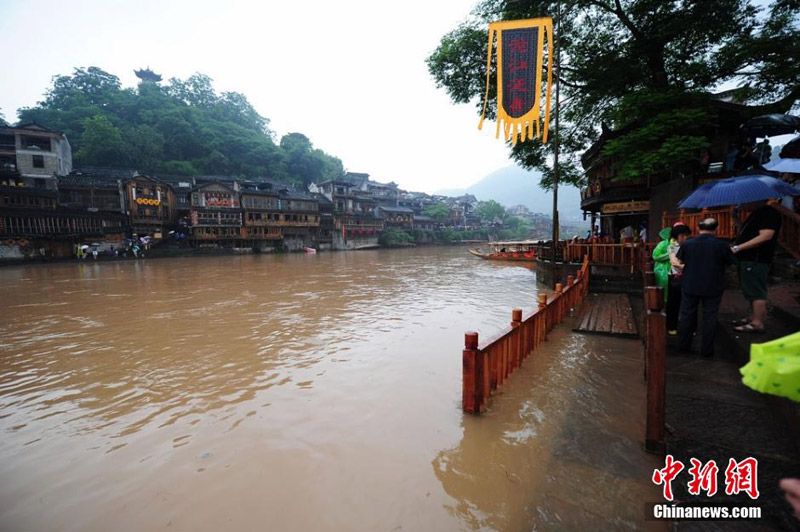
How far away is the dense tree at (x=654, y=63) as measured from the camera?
36.6 feet

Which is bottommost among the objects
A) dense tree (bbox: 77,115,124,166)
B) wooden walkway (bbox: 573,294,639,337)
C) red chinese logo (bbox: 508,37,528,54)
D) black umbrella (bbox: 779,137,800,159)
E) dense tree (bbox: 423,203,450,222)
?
wooden walkway (bbox: 573,294,639,337)

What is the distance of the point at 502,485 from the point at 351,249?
51.5 metres

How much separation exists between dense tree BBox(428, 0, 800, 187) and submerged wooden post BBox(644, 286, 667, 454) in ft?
33.8

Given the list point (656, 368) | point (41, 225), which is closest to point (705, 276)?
point (656, 368)

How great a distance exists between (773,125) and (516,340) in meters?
12.4

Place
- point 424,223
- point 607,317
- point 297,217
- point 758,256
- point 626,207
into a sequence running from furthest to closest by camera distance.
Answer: point 424,223
point 297,217
point 626,207
point 607,317
point 758,256

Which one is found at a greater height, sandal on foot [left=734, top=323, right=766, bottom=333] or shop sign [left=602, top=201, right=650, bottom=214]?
shop sign [left=602, top=201, right=650, bottom=214]

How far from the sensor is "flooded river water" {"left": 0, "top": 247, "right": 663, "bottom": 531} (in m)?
2.83

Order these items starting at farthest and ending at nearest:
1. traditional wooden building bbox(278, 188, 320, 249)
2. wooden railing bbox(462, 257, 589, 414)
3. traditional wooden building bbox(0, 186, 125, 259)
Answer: traditional wooden building bbox(278, 188, 320, 249) → traditional wooden building bbox(0, 186, 125, 259) → wooden railing bbox(462, 257, 589, 414)

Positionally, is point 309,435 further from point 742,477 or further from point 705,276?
point 705,276

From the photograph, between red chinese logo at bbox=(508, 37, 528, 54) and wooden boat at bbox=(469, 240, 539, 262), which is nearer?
red chinese logo at bbox=(508, 37, 528, 54)

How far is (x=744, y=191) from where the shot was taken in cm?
539

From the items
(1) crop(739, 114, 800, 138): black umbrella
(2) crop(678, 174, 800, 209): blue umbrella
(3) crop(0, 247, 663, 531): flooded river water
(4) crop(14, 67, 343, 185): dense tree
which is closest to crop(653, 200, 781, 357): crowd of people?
(2) crop(678, 174, 800, 209): blue umbrella

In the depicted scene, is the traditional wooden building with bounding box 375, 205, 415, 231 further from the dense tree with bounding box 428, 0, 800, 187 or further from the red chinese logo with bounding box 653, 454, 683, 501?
the red chinese logo with bounding box 653, 454, 683, 501
